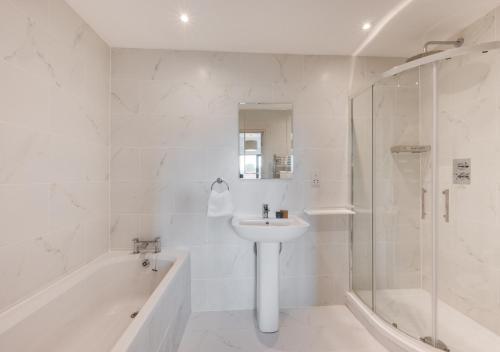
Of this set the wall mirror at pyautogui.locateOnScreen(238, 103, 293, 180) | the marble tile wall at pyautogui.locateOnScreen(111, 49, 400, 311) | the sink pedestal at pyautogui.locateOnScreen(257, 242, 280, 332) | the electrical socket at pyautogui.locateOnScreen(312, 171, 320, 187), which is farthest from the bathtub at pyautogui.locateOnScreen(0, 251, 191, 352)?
the electrical socket at pyautogui.locateOnScreen(312, 171, 320, 187)

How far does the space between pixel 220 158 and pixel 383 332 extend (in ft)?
5.94

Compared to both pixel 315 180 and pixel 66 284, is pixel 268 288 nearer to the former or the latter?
pixel 315 180

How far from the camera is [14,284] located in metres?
1.14

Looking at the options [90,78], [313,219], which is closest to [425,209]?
[313,219]

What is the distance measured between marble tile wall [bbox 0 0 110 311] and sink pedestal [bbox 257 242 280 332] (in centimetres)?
134

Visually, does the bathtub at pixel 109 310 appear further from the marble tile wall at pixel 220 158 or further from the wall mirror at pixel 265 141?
the wall mirror at pixel 265 141

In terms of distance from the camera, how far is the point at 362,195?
2.02 meters

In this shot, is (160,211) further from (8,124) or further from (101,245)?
(8,124)

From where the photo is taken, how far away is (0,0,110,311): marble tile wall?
1.12 metres

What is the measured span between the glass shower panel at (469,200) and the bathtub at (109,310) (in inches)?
68.0

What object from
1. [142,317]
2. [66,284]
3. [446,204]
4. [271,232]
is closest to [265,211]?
[271,232]

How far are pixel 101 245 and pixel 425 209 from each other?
256 cm

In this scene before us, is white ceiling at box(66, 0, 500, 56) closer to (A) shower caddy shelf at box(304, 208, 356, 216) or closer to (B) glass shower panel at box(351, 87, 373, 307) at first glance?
(B) glass shower panel at box(351, 87, 373, 307)

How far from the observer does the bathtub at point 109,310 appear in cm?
106
